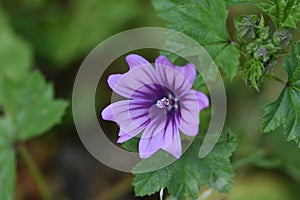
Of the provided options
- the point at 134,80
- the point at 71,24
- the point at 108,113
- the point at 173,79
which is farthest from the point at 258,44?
the point at 71,24

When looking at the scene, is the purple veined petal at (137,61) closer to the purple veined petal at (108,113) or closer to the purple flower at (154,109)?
the purple flower at (154,109)

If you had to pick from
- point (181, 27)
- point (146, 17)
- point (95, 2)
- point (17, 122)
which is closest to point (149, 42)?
point (146, 17)

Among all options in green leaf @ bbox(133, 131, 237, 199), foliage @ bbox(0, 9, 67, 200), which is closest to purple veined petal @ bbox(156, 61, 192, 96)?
green leaf @ bbox(133, 131, 237, 199)

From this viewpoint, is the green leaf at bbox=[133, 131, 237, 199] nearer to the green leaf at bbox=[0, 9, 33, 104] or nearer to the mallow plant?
the mallow plant

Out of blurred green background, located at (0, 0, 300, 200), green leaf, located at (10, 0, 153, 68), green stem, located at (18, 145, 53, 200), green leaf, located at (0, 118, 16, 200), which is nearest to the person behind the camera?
green leaf, located at (0, 118, 16, 200)

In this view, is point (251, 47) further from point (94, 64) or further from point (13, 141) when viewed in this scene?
point (94, 64)
